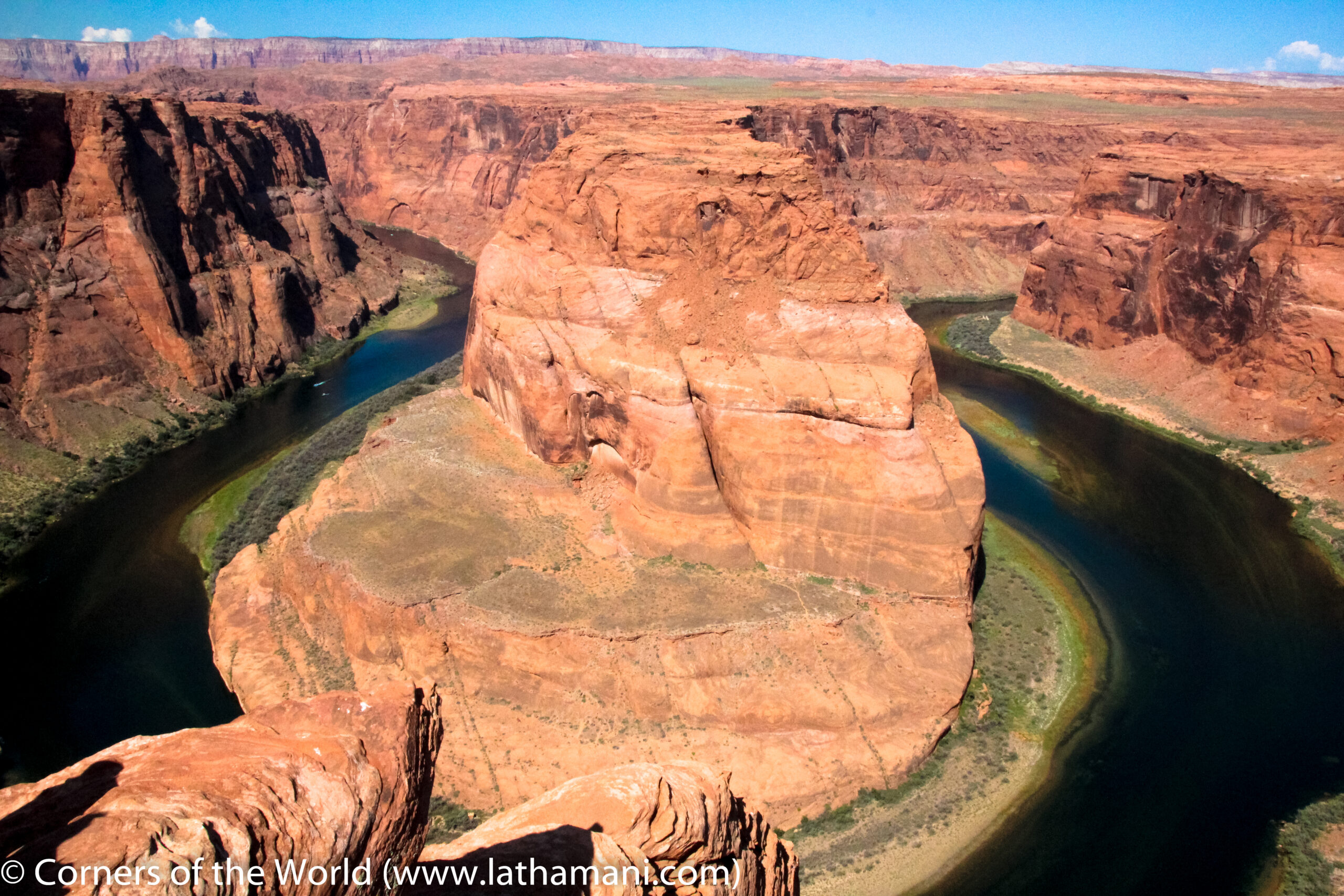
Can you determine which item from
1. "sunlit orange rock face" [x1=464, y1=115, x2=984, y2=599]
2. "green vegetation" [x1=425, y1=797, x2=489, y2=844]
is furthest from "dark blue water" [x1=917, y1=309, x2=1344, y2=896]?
"green vegetation" [x1=425, y1=797, x2=489, y2=844]

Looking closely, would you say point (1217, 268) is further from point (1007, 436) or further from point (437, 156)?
point (437, 156)

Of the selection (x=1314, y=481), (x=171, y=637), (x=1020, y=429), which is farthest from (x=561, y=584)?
(x=1314, y=481)

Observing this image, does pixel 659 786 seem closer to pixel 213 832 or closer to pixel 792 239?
pixel 213 832

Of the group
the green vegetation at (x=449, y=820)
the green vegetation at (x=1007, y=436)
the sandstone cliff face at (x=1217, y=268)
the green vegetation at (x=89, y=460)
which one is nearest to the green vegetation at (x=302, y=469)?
the green vegetation at (x=89, y=460)

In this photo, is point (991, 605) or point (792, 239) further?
point (991, 605)

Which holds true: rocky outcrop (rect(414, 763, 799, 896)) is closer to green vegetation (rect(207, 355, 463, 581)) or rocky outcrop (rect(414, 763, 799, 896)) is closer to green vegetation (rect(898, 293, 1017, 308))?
green vegetation (rect(207, 355, 463, 581))

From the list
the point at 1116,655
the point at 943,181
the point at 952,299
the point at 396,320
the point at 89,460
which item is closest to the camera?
the point at 1116,655

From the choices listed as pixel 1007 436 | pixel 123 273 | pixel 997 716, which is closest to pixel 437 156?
pixel 123 273

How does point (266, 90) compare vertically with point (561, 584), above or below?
above
